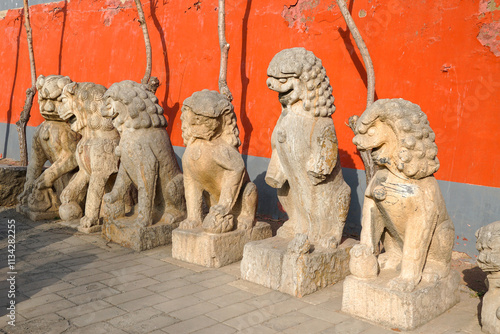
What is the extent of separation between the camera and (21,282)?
4.25 meters

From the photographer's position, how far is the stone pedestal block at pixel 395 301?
3.32 metres

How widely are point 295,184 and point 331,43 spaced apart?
255 centimetres

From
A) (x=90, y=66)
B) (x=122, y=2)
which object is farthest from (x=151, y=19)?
(x=90, y=66)

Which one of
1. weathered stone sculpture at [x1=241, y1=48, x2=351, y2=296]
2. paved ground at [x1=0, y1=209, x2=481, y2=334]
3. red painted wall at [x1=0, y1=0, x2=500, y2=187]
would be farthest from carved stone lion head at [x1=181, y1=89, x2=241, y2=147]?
red painted wall at [x1=0, y1=0, x2=500, y2=187]

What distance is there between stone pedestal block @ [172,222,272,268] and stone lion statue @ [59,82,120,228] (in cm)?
148

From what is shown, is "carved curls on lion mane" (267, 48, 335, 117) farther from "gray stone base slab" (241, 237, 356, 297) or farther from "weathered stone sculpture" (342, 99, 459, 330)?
"gray stone base slab" (241, 237, 356, 297)

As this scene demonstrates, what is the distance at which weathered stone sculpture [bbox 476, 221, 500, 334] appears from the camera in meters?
3.18

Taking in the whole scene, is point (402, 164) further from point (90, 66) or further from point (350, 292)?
point (90, 66)

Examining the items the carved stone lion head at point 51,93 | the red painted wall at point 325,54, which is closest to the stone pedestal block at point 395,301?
the red painted wall at point 325,54

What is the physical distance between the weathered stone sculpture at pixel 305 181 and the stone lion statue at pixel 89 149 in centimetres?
234

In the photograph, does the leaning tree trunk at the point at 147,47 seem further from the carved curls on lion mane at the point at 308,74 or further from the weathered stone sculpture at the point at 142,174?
the carved curls on lion mane at the point at 308,74

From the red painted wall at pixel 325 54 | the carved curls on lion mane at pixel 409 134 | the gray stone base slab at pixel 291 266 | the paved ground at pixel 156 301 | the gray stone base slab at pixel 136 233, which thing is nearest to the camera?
the carved curls on lion mane at pixel 409 134

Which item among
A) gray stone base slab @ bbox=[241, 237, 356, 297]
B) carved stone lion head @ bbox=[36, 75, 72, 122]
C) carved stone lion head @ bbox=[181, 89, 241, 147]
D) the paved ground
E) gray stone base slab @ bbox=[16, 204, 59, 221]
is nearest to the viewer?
the paved ground

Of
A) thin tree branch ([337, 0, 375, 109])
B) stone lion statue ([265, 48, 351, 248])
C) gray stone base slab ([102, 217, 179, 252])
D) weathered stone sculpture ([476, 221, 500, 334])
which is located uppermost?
thin tree branch ([337, 0, 375, 109])
